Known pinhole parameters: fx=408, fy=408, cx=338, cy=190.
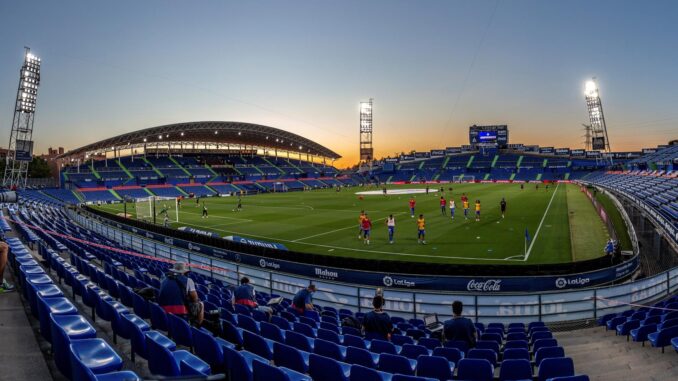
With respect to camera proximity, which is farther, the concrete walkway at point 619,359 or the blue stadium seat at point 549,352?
the concrete walkway at point 619,359

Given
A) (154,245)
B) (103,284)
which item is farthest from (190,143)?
(103,284)

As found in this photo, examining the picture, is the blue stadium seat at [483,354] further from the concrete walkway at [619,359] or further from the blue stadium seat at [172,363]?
the blue stadium seat at [172,363]

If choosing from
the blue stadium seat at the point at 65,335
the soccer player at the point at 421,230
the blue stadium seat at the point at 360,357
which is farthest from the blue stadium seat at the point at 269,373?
the soccer player at the point at 421,230

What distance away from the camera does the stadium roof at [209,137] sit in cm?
7881

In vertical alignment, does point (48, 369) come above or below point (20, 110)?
below

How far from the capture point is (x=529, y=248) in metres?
23.4

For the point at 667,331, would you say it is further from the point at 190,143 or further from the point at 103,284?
the point at 190,143

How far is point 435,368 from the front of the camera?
538 cm

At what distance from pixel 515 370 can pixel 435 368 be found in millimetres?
1077

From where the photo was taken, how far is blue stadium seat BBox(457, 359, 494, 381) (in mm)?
5245

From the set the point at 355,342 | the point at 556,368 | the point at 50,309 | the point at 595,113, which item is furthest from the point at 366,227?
the point at 595,113

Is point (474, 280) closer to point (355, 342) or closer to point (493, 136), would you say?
point (355, 342)

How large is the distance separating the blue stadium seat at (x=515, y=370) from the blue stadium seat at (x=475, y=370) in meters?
0.28

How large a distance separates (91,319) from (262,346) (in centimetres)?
374
